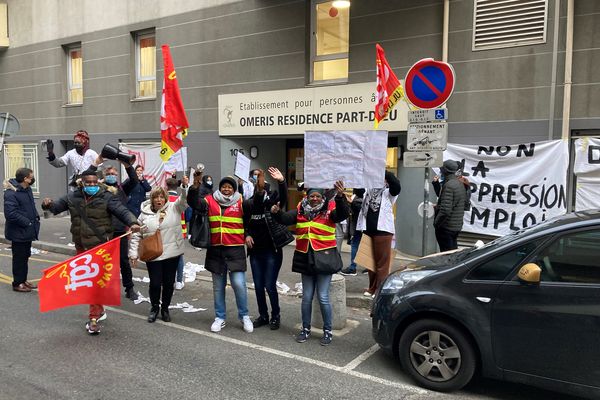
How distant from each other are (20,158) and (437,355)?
55.1ft

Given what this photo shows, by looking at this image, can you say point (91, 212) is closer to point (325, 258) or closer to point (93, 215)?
point (93, 215)

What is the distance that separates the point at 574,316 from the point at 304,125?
7465 mm

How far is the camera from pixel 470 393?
412 centimetres

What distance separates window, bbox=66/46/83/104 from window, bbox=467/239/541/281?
1416 cm

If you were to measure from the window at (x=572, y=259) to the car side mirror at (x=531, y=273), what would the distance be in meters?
0.12

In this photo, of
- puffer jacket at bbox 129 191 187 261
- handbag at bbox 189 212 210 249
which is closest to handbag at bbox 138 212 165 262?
puffer jacket at bbox 129 191 187 261

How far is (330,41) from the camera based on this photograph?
33.9 ft

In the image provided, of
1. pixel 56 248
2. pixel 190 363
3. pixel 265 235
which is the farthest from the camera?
pixel 56 248

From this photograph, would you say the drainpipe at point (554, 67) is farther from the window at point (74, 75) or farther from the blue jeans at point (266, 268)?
the window at point (74, 75)

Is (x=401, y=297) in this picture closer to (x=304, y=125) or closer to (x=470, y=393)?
(x=470, y=393)

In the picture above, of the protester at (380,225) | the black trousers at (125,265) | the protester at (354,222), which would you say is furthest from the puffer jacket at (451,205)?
the black trousers at (125,265)

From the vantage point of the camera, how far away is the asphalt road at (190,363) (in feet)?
13.5

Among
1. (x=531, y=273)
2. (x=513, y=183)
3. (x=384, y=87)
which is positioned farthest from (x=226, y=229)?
(x=513, y=183)

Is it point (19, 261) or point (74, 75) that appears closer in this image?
point (19, 261)
